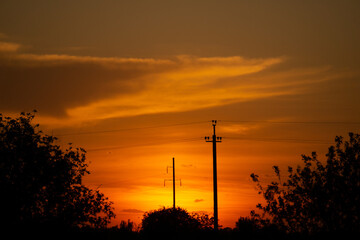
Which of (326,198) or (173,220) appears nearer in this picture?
(326,198)

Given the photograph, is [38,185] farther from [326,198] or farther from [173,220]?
[173,220]

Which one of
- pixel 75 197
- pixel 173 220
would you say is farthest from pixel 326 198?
pixel 173 220

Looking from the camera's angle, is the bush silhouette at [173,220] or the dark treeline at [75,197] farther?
the bush silhouette at [173,220]

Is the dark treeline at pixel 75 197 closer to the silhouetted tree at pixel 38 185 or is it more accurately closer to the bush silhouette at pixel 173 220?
the silhouetted tree at pixel 38 185

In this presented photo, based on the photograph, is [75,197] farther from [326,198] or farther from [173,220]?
[173,220]

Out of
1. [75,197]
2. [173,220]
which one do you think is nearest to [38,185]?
[75,197]

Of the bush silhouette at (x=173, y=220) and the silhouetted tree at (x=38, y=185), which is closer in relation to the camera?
the silhouetted tree at (x=38, y=185)

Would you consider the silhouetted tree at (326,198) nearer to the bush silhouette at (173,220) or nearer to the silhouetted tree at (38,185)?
the silhouetted tree at (38,185)

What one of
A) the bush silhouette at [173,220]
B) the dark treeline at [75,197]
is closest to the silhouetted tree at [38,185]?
the dark treeline at [75,197]

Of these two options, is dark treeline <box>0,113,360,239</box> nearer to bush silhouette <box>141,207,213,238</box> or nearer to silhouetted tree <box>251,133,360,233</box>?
silhouetted tree <box>251,133,360,233</box>

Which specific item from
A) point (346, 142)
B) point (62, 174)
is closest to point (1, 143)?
point (62, 174)

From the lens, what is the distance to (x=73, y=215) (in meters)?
54.8

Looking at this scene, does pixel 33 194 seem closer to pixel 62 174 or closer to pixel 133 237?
pixel 62 174

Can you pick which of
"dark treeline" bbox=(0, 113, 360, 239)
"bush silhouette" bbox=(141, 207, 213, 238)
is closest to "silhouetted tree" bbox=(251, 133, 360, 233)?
"dark treeline" bbox=(0, 113, 360, 239)
